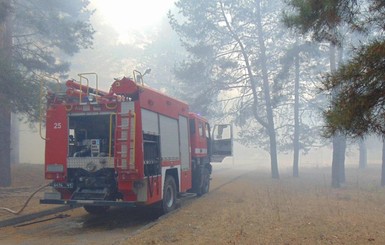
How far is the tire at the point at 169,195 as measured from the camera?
1148 cm

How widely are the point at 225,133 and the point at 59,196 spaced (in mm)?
10252

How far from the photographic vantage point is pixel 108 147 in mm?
10492

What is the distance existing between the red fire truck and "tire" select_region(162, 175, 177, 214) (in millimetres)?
27

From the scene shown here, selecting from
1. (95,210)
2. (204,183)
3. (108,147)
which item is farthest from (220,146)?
(108,147)

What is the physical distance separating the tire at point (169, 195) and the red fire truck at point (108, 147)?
0.09 ft

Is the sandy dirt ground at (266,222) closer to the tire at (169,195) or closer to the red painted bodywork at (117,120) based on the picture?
the tire at (169,195)

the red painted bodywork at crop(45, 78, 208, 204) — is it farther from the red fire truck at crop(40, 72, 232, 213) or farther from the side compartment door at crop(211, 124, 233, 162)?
the side compartment door at crop(211, 124, 233, 162)

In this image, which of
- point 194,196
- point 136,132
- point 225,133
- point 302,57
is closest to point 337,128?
point 136,132

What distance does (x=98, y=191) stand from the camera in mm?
10148

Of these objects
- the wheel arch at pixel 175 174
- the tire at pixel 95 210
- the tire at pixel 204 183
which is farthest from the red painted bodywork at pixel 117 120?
the tire at pixel 204 183

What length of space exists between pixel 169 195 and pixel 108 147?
2449 millimetres

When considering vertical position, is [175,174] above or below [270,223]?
above

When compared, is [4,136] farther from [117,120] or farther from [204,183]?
[117,120]

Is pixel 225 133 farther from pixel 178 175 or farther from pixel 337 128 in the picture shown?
pixel 337 128
